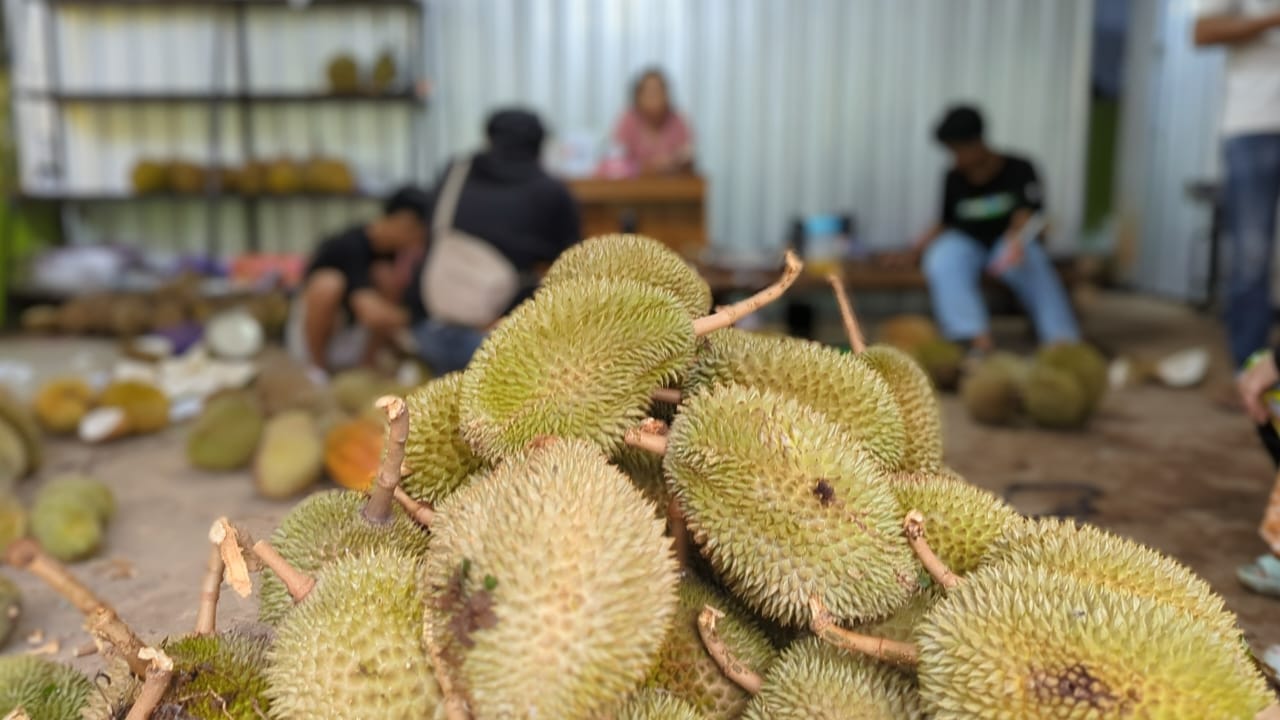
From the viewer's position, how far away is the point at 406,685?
88 cm

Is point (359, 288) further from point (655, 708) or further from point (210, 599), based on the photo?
point (655, 708)

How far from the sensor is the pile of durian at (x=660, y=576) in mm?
840

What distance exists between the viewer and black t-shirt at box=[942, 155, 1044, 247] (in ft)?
18.2

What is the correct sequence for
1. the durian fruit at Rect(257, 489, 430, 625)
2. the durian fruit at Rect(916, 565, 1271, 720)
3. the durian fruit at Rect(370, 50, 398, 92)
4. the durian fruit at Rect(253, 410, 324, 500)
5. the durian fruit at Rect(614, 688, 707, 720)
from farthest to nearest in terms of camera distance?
the durian fruit at Rect(370, 50, 398, 92), the durian fruit at Rect(253, 410, 324, 500), the durian fruit at Rect(257, 489, 430, 625), the durian fruit at Rect(614, 688, 707, 720), the durian fruit at Rect(916, 565, 1271, 720)

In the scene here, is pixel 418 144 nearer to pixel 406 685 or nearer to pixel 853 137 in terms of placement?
pixel 853 137

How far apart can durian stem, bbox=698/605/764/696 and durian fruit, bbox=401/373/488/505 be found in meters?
0.38

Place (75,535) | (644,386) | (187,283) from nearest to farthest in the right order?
(644,386) → (75,535) → (187,283)

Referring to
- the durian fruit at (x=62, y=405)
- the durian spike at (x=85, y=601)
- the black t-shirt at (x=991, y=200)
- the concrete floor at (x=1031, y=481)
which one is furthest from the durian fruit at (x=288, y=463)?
the black t-shirt at (x=991, y=200)

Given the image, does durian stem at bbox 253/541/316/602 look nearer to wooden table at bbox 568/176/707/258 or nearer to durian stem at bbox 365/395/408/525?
durian stem at bbox 365/395/408/525

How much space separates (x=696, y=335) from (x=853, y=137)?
7032mm

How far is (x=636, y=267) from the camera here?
1372 mm

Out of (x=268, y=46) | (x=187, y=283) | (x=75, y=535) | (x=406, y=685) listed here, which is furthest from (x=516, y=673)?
(x=268, y=46)

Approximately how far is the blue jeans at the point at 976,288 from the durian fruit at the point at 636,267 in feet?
14.6

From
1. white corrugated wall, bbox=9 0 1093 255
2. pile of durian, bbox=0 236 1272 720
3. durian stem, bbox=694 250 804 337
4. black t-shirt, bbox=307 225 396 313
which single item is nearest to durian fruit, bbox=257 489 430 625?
pile of durian, bbox=0 236 1272 720
